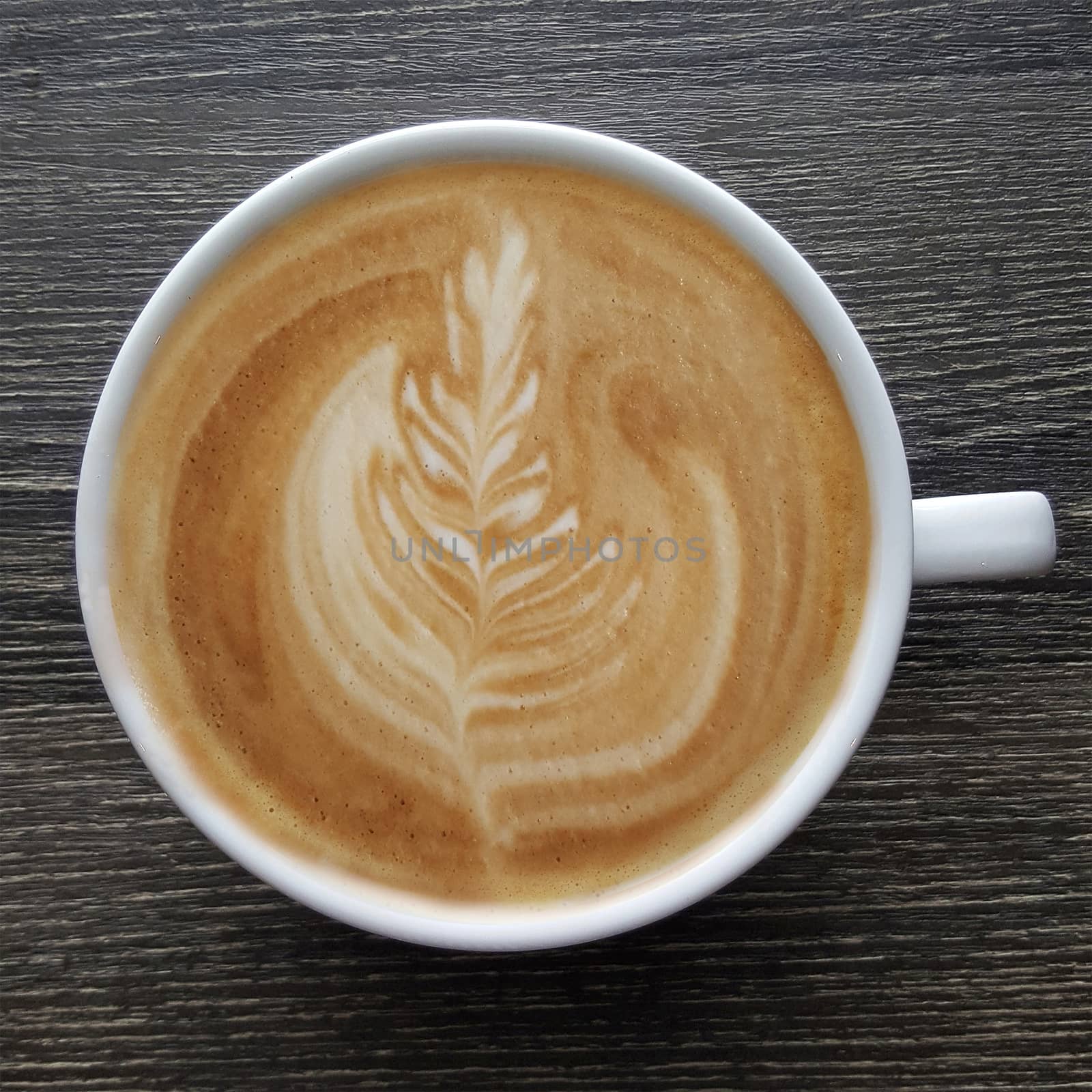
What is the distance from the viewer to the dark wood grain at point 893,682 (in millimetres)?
1082

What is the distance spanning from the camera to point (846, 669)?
2.85 feet

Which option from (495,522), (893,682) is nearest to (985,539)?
(893,682)

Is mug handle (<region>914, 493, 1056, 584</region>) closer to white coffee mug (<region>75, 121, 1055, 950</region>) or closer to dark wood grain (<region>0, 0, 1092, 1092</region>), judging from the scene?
white coffee mug (<region>75, 121, 1055, 950</region>)

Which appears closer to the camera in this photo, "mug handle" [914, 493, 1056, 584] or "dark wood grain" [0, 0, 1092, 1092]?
"mug handle" [914, 493, 1056, 584]

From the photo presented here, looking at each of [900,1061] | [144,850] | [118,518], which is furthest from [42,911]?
[900,1061]

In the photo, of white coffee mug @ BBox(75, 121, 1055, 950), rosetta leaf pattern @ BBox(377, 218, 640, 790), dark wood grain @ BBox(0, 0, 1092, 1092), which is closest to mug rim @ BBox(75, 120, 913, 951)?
white coffee mug @ BBox(75, 121, 1055, 950)

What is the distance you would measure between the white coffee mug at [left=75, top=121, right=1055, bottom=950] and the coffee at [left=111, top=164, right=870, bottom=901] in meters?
0.02

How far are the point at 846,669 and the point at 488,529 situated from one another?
371mm

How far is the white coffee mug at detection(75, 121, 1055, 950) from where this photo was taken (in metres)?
0.83

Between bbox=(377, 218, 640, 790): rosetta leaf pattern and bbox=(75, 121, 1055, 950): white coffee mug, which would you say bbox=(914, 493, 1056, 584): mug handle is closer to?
bbox=(75, 121, 1055, 950): white coffee mug

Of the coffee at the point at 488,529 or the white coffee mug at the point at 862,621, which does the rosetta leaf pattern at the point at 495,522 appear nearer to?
the coffee at the point at 488,529

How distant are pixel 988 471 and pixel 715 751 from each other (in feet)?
1.72

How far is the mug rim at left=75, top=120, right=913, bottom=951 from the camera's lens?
83 centimetres

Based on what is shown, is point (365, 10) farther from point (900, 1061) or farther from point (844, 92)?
point (900, 1061)
